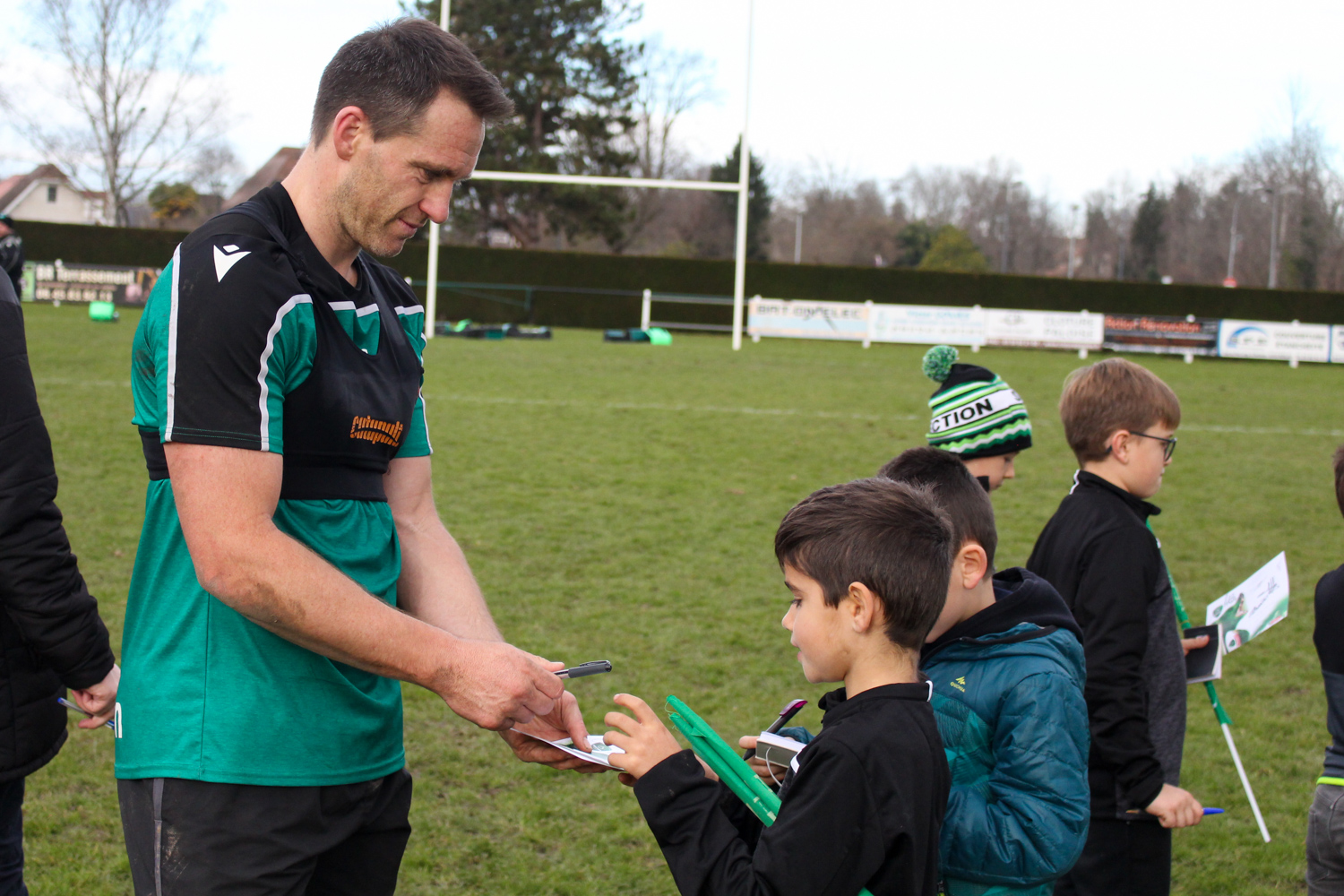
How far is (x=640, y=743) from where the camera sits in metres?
1.64

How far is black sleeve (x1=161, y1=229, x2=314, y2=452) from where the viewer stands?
1494 mm

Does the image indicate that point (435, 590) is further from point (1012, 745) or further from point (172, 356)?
point (1012, 745)

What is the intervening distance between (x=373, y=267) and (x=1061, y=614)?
146cm

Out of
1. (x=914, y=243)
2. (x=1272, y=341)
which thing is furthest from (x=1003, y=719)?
(x=914, y=243)

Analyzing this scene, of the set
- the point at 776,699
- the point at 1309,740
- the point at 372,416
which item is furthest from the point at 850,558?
the point at 1309,740

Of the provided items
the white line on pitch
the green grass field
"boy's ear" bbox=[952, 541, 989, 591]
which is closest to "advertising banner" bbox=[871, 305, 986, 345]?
the green grass field

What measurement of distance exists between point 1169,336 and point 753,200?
30.3 m

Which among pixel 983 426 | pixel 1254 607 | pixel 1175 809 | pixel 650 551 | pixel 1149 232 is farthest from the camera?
pixel 1149 232

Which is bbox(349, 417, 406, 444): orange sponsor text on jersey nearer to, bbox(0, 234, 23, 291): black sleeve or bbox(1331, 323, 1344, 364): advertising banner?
bbox(0, 234, 23, 291): black sleeve

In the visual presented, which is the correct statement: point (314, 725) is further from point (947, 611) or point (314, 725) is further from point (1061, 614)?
point (1061, 614)

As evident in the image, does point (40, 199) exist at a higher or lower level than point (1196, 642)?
higher

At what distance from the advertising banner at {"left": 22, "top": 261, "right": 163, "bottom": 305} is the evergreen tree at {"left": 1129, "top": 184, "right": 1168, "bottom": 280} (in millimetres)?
56917

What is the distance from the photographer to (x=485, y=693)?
1630 millimetres

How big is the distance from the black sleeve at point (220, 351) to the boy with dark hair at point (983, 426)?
2.15m
